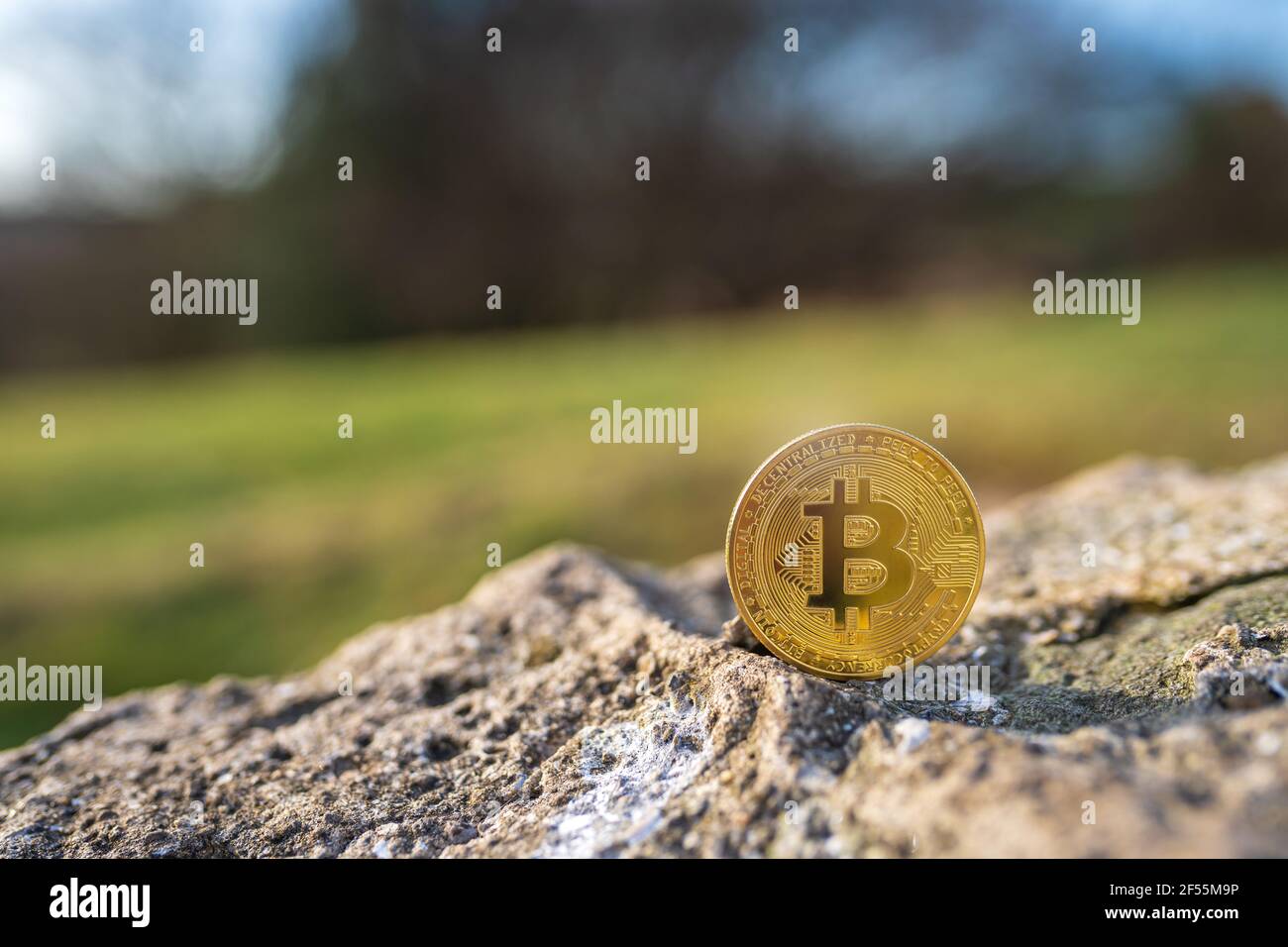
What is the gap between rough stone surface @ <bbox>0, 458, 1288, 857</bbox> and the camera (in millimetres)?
1915

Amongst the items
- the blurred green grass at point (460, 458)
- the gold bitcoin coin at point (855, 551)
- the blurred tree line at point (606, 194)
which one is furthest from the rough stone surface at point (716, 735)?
the blurred tree line at point (606, 194)

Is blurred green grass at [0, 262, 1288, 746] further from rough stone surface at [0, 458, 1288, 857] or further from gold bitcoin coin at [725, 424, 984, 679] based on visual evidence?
gold bitcoin coin at [725, 424, 984, 679]

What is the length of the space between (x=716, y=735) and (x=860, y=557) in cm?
60

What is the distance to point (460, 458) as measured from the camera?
327 inches

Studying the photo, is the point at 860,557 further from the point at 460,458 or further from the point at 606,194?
the point at 606,194

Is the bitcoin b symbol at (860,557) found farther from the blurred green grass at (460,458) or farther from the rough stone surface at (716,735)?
the blurred green grass at (460,458)

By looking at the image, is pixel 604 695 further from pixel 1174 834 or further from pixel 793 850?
pixel 1174 834

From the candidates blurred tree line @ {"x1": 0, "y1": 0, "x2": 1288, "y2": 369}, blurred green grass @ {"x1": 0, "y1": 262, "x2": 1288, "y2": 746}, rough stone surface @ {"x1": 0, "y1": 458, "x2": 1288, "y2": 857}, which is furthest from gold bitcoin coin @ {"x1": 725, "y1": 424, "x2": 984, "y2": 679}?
blurred tree line @ {"x1": 0, "y1": 0, "x2": 1288, "y2": 369}

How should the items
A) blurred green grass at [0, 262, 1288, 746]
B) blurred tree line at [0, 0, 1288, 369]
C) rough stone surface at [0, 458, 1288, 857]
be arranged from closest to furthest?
rough stone surface at [0, 458, 1288, 857]
blurred green grass at [0, 262, 1288, 746]
blurred tree line at [0, 0, 1288, 369]

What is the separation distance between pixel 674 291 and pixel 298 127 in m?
6.38

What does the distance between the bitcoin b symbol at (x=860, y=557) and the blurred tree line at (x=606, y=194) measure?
1369 cm

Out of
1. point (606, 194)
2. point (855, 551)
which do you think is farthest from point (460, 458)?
point (606, 194)

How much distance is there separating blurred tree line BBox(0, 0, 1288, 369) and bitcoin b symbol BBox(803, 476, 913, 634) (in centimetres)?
1369

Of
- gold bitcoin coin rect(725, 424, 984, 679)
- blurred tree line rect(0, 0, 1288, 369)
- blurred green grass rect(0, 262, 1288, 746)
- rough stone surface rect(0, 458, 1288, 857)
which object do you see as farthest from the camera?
blurred tree line rect(0, 0, 1288, 369)
